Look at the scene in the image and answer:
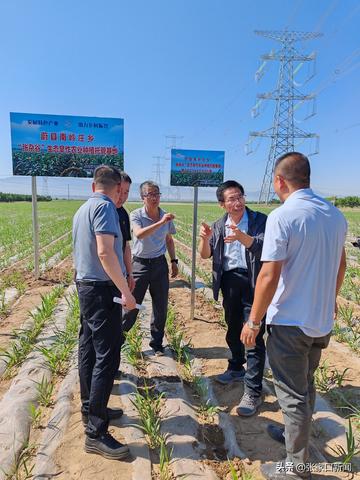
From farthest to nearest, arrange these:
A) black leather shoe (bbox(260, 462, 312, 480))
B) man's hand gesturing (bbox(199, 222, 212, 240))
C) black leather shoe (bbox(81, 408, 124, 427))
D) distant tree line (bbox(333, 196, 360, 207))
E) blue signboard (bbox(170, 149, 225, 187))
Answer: distant tree line (bbox(333, 196, 360, 207)) < blue signboard (bbox(170, 149, 225, 187)) < man's hand gesturing (bbox(199, 222, 212, 240)) < black leather shoe (bbox(81, 408, 124, 427)) < black leather shoe (bbox(260, 462, 312, 480))

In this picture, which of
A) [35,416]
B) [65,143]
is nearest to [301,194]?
[35,416]

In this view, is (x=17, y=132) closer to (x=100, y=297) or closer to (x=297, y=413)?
(x=100, y=297)

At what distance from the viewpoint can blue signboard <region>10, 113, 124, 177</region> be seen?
6.30 metres

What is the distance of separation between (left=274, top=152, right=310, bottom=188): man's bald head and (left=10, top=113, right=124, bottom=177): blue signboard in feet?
15.3

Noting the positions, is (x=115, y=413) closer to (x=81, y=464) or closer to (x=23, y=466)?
(x=81, y=464)

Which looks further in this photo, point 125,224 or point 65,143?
point 65,143

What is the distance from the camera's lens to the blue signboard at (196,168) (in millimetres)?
4984

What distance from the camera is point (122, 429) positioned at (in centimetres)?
269

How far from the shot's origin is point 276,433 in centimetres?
262

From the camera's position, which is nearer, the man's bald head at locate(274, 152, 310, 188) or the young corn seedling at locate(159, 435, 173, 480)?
the man's bald head at locate(274, 152, 310, 188)

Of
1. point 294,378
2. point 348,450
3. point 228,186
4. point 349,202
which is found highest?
point 228,186

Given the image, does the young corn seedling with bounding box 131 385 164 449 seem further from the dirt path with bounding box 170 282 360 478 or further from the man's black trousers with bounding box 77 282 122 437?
the dirt path with bounding box 170 282 360 478

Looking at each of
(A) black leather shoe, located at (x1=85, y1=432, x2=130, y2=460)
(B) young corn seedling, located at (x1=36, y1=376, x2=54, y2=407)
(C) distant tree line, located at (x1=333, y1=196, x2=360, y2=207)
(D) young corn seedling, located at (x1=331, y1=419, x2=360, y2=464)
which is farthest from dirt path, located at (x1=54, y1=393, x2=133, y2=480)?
(C) distant tree line, located at (x1=333, y1=196, x2=360, y2=207)

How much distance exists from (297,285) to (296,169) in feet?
2.19
